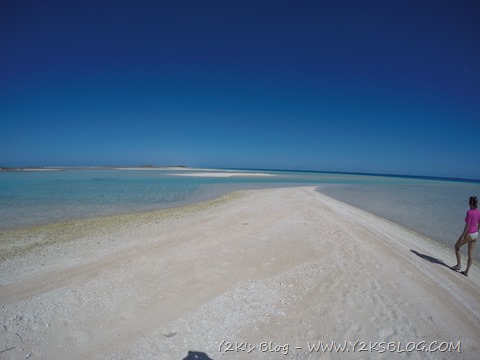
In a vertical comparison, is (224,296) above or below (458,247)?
below

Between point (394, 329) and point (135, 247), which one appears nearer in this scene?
point (394, 329)

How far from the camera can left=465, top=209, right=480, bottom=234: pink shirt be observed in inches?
254

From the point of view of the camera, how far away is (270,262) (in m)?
6.76

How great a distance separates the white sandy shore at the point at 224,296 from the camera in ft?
12.3

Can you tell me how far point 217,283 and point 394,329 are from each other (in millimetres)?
3621

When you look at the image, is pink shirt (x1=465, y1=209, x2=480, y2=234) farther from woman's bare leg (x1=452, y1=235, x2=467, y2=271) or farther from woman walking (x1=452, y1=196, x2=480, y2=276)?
woman's bare leg (x1=452, y1=235, x2=467, y2=271)

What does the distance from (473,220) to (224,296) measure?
7302 millimetres

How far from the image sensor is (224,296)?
4.96 metres

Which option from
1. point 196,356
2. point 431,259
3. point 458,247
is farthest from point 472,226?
point 196,356

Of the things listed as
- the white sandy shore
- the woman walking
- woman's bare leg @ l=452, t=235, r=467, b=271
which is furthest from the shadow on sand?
the woman walking

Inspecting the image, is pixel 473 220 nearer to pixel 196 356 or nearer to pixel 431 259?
pixel 431 259

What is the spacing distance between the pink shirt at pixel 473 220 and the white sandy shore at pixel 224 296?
140 cm

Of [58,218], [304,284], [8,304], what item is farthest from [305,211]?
[58,218]

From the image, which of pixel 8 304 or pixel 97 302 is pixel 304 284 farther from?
pixel 8 304
